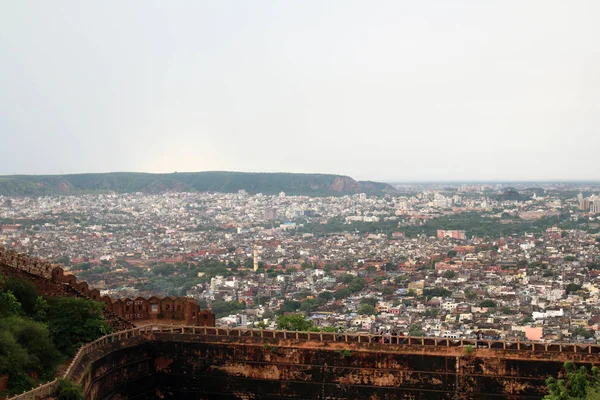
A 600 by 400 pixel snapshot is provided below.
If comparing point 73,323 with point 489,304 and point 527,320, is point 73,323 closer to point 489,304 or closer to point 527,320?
point 527,320

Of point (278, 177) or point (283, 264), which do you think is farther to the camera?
point (278, 177)

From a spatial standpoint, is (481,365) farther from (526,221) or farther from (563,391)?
(526,221)

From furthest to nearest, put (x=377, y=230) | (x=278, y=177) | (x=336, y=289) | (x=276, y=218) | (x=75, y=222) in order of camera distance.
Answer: (x=278, y=177) → (x=276, y=218) → (x=377, y=230) → (x=75, y=222) → (x=336, y=289)

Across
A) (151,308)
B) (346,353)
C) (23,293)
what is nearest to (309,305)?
(151,308)

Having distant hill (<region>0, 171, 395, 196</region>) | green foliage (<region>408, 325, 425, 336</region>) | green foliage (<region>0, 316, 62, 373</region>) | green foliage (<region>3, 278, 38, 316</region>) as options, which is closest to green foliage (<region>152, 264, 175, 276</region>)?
green foliage (<region>408, 325, 425, 336</region>)

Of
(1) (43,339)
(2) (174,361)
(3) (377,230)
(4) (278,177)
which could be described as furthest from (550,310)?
(4) (278,177)

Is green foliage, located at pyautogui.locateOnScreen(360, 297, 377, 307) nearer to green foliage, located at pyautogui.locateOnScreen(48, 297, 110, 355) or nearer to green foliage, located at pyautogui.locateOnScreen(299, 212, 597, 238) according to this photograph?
green foliage, located at pyautogui.locateOnScreen(48, 297, 110, 355)
